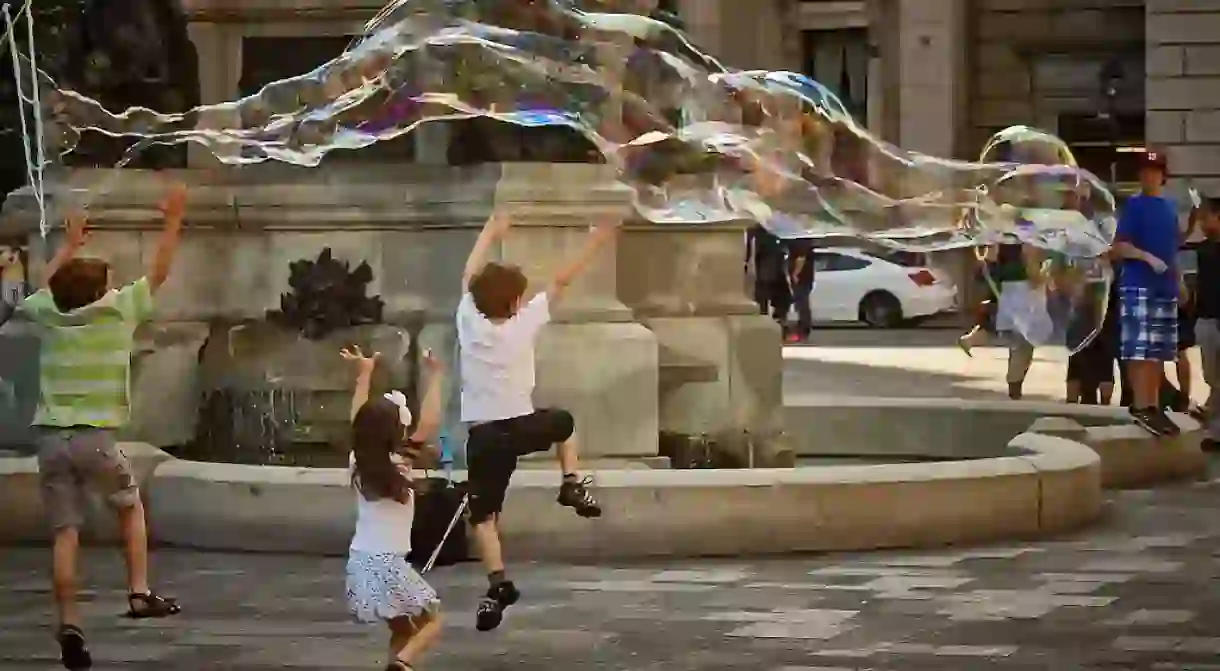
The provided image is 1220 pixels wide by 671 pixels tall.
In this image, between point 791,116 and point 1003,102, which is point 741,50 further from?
point 791,116

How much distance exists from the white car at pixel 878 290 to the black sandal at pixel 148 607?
95.2 feet

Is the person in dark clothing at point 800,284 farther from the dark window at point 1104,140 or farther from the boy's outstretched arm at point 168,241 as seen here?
the boy's outstretched arm at point 168,241

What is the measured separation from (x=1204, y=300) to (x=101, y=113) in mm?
7340

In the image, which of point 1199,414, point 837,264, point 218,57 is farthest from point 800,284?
point 1199,414

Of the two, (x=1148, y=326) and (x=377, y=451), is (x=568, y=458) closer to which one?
(x=377, y=451)

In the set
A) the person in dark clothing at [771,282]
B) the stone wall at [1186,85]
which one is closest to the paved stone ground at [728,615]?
the person in dark clothing at [771,282]

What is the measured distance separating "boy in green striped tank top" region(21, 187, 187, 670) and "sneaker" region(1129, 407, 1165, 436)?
6726 mm

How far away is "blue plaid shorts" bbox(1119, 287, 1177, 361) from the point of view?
13.9 metres

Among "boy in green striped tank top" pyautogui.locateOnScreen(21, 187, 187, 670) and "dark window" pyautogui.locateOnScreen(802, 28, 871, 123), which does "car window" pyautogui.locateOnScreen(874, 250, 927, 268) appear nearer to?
"dark window" pyautogui.locateOnScreen(802, 28, 871, 123)

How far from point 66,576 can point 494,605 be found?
Result: 144 centimetres

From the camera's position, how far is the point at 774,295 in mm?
33438

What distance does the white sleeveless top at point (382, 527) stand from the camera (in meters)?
8.00

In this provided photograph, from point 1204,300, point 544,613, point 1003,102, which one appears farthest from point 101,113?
point 1003,102

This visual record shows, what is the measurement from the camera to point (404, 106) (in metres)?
12.7
